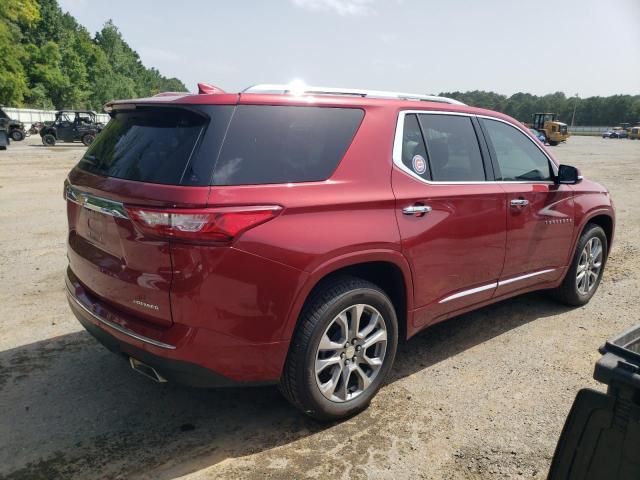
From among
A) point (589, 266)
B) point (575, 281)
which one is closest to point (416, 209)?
point (575, 281)

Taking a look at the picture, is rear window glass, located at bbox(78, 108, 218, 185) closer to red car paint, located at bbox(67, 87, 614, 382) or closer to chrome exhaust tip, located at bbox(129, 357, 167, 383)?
red car paint, located at bbox(67, 87, 614, 382)

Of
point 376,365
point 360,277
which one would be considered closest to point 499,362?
point 376,365

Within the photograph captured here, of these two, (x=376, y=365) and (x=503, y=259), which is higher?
(x=503, y=259)

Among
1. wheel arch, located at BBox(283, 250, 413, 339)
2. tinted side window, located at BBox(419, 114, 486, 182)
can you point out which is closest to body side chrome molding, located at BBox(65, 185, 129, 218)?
wheel arch, located at BBox(283, 250, 413, 339)

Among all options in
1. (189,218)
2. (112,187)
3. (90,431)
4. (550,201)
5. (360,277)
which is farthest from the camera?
(550,201)

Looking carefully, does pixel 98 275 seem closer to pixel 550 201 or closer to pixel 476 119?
pixel 476 119

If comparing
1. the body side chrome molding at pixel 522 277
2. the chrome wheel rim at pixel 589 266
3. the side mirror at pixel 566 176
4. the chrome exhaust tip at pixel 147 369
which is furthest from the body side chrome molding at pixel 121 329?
the chrome wheel rim at pixel 589 266

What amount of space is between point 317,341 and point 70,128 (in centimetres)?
3009

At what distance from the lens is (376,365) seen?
319 cm

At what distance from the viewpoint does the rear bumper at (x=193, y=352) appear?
2.53 m

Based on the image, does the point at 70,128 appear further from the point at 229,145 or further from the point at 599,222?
the point at 229,145

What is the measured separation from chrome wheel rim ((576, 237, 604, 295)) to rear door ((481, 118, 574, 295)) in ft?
1.33

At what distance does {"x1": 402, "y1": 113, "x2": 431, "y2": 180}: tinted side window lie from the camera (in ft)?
10.8

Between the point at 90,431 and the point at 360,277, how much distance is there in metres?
1.75
